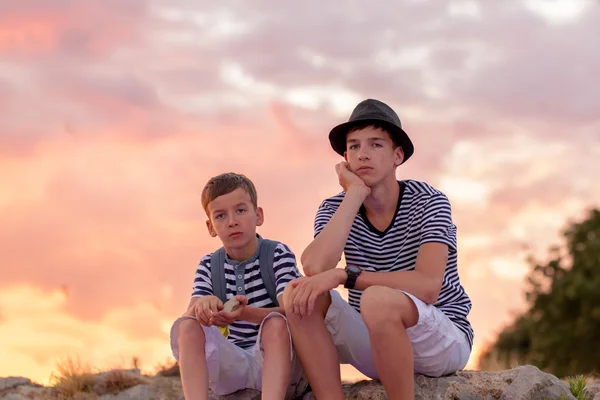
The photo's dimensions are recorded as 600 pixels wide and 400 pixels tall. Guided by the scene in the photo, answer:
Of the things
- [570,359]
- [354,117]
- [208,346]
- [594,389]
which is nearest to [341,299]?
[208,346]

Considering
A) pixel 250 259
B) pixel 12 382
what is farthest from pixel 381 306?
pixel 12 382

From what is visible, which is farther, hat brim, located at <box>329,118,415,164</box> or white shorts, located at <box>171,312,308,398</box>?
hat brim, located at <box>329,118,415,164</box>

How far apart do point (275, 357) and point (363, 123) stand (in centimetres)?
185

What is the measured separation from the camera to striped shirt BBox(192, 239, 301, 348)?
6.02m

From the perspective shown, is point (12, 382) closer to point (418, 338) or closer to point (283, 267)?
point (283, 267)

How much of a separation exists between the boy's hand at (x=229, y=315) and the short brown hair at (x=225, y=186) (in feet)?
2.81

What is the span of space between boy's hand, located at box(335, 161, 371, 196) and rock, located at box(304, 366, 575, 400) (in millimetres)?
1492

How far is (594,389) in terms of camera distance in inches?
299

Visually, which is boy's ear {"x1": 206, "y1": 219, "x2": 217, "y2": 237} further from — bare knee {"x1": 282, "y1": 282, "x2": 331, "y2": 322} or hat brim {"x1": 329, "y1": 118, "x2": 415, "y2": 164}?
hat brim {"x1": 329, "y1": 118, "x2": 415, "y2": 164}

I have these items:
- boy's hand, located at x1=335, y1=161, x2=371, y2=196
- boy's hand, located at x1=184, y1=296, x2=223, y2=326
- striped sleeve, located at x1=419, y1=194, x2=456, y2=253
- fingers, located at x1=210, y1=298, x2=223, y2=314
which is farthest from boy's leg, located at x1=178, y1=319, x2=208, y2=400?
striped sleeve, located at x1=419, y1=194, x2=456, y2=253

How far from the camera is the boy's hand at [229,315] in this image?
18.1 ft

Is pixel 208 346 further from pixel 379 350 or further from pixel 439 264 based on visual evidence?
pixel 439 264

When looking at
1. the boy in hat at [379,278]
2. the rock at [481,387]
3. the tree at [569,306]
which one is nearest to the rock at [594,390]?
the rock at [481,387]

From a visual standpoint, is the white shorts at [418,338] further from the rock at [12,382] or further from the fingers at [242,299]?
the rock at [12,382]
